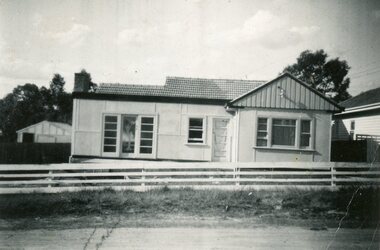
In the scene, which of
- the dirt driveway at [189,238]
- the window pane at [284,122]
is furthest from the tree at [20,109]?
the dirt driveway at [189,238]

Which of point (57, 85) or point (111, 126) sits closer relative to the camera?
point (111, 126)

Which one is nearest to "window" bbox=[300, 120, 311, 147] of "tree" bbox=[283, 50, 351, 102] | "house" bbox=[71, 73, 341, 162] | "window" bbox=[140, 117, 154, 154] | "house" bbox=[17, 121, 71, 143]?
"house" bbox=[71, 73, 341, 162]

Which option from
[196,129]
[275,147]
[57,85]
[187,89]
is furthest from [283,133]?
[57,85]

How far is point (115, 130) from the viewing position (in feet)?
50.6

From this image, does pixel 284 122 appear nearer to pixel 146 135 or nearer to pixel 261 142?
pixel 261 142

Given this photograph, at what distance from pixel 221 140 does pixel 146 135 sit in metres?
3.69

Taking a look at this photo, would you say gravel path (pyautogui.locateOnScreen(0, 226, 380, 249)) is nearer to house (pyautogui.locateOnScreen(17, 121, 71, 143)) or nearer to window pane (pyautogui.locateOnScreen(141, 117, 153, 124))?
window pane (pyautogui.locateOnScreen(141, 117, 153, 124))

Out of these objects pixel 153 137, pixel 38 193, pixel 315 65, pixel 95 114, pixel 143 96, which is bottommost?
pixel 38 193

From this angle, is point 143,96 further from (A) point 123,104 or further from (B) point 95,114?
(B) point 95,114

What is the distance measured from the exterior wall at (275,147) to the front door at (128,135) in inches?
200

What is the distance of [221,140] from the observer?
1566 cm

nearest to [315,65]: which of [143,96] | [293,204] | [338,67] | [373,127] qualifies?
[338,67]

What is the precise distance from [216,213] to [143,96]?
8.26 m

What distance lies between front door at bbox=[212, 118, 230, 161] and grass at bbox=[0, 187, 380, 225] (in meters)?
4.87
